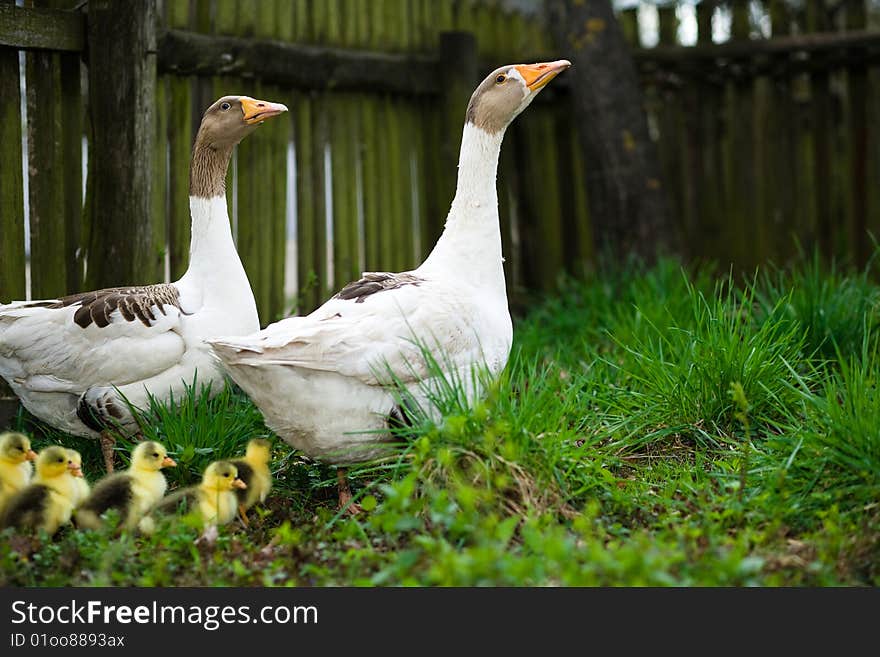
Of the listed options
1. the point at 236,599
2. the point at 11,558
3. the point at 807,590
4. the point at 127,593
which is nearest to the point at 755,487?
the point at 807,590

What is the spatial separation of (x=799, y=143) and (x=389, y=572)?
648 centimetres

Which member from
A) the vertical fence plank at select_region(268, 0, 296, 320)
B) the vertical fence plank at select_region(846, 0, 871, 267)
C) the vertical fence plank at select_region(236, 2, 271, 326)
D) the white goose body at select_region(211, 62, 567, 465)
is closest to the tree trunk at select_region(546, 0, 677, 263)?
the vertical fence plank at select_region(846, 0, 871, 267)

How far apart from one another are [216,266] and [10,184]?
1.24 meters

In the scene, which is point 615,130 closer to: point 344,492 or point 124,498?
point 344,492

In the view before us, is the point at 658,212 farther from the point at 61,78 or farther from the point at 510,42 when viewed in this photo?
the point at 61,78

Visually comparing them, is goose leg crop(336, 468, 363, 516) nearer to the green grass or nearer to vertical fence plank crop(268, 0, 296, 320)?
the green grass

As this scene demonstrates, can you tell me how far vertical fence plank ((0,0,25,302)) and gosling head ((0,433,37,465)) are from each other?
1.57 m

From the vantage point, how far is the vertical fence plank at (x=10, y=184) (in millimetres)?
5203

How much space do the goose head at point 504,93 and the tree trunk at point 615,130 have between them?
3.12m

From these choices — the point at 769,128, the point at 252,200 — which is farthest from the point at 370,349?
the point at 769,128

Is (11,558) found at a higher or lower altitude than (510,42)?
lower

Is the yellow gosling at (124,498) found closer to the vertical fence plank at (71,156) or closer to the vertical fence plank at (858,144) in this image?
the vertical fence plank at (71,156)

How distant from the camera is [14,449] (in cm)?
394

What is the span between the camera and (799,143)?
8391mm
